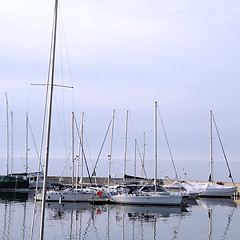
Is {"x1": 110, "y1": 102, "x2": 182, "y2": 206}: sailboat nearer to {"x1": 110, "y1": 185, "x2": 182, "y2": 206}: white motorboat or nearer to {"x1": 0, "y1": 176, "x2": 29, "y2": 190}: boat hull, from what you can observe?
{"x1": 110, "y1": 185, "x2": 182, "y2": 206}: white motorboat

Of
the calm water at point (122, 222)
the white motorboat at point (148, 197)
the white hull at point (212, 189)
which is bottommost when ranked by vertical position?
the calm water at point (122, 222)

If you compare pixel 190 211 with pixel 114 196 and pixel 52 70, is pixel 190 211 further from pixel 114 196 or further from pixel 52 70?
pixel 52 70

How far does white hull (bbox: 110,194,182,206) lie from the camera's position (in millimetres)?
47406

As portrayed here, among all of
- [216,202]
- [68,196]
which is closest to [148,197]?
[68,196]

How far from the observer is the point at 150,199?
156ft

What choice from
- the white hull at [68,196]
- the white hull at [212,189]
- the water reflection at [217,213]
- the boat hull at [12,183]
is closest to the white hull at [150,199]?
the water reflection at [217,213]

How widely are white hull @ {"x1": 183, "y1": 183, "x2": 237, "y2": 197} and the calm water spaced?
1104cm

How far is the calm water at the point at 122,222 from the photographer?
1264 inches

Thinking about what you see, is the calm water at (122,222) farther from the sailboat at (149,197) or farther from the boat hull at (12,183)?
the boat hull at (12,183)

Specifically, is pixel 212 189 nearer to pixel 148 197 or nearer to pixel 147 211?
pixel 148 197

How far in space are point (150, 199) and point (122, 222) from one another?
34.3 feet

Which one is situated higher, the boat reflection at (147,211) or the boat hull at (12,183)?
the boat hull at (12,183)

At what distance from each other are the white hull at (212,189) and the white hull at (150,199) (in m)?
15.2

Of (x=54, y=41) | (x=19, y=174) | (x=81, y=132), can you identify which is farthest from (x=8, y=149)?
(x=54, y=41)
